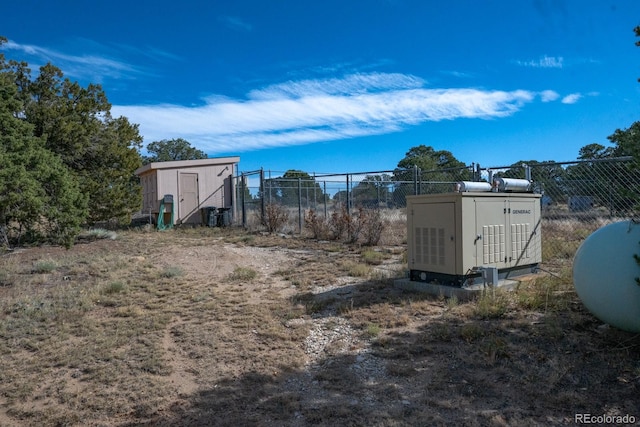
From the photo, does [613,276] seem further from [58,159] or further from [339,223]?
[58,159]

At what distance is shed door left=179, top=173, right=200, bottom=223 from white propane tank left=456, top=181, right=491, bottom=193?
1422 cm

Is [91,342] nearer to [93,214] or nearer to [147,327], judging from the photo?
[147,327]

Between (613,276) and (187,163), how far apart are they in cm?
1701

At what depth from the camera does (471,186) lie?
22.7 feet

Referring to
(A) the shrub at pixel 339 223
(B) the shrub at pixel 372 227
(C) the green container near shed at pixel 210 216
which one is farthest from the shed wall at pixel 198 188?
Answer: (B) the shrub at pixel 372 227

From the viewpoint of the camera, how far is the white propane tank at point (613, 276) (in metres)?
4.16

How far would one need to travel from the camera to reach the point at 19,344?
5395 millimetres

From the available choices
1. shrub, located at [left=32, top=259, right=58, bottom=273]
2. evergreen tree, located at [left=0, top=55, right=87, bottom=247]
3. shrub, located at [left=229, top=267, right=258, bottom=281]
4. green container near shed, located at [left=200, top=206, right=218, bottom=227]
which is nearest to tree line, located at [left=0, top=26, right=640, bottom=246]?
evergreen tree, located at [left=0, top=55, right=87, bottom=247]

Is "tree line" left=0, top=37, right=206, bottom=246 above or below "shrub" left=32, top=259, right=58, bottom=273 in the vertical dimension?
above

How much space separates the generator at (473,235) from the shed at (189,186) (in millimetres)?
13654

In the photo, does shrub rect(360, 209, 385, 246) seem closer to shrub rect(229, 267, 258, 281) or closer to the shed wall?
shrub rect(229, 267, 258, 281)

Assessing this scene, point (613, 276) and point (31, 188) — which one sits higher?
point (31, 188)

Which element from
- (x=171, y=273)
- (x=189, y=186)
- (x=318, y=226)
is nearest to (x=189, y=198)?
(x=189, y=186)

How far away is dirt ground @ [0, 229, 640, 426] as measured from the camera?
3.52 metres
